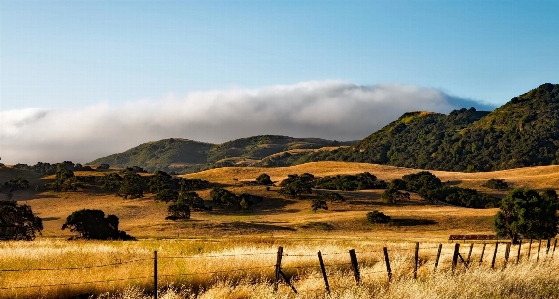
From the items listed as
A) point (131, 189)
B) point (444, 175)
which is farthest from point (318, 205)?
point (444, 175)

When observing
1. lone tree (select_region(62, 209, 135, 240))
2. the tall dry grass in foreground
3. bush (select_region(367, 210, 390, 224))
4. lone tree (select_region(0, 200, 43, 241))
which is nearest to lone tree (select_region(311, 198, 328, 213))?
bush (select_region(367, 210, 390, 224))

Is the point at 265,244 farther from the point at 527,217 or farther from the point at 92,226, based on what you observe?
the point at 527,217

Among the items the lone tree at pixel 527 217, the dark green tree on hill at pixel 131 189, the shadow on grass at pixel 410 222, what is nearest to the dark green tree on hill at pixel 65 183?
the dark green tree on hill at pixel 131 189

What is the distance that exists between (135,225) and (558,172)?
12686cm

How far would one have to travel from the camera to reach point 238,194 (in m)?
109

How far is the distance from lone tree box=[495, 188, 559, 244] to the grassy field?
27.9 ft

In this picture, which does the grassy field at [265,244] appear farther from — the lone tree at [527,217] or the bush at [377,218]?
the lone tree at [527,217]

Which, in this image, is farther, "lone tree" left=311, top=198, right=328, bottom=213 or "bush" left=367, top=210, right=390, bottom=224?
"lone tree" left=311, top=198, right=328, bottom=213

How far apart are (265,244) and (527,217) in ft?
126

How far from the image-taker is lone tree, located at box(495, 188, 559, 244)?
5869 cm

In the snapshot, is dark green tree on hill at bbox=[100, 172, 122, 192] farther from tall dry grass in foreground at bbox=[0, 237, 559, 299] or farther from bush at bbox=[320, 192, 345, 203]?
tall dry grass in foreground at bbox=[0, 237, 559, 299]

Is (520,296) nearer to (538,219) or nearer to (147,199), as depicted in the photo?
(538,219)

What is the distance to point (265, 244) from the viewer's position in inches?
1412

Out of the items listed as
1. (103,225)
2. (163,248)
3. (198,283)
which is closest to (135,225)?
(103,225)
